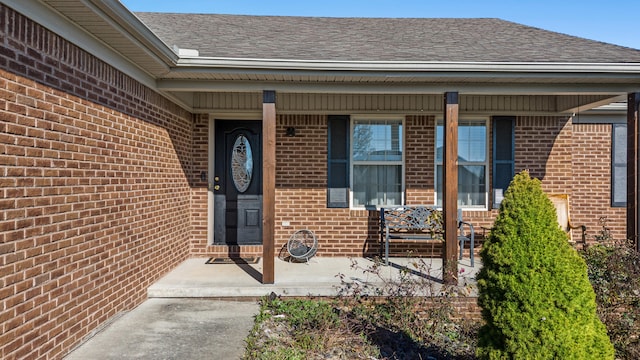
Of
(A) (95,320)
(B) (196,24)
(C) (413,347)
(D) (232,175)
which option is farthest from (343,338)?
(B) (196,24)

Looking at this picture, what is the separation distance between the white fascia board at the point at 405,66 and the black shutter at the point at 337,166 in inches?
83.5

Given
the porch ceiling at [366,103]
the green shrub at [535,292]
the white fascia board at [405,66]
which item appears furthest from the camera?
the porch ceiling at [366,103]

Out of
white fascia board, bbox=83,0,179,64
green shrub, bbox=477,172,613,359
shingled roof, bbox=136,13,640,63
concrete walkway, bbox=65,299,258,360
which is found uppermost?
shingled roof, bbox=136,13,640,63

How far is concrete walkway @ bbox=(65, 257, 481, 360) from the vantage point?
12.0ft

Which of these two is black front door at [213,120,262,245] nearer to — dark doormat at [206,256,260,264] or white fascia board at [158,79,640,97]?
dark doormat at [206,256,260,264]

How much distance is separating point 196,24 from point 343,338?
18.1 feet

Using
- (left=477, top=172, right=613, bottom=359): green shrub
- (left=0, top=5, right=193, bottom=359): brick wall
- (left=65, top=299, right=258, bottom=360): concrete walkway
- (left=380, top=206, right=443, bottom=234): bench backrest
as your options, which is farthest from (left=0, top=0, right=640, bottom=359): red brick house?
(left=477, top=172, right=613, bottom=359): green shrub

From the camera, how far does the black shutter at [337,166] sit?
23.1 ft

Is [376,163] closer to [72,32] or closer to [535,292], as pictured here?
[535,292]

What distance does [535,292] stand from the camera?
2.70 metres

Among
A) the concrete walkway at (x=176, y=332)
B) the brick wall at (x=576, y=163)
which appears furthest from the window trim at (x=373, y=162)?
the concrete walkway at (x=176, y=332)

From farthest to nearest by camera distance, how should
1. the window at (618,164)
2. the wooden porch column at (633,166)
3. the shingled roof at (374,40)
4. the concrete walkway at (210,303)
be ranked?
the window at (618,164)
the wooden porch column at (633,166)
the shingled roof at (374,40)
the concrete walkway at (210,303)

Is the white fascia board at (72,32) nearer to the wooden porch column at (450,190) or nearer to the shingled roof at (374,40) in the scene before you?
the shingled roof at (374,40)

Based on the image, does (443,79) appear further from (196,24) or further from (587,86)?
(196,24)
